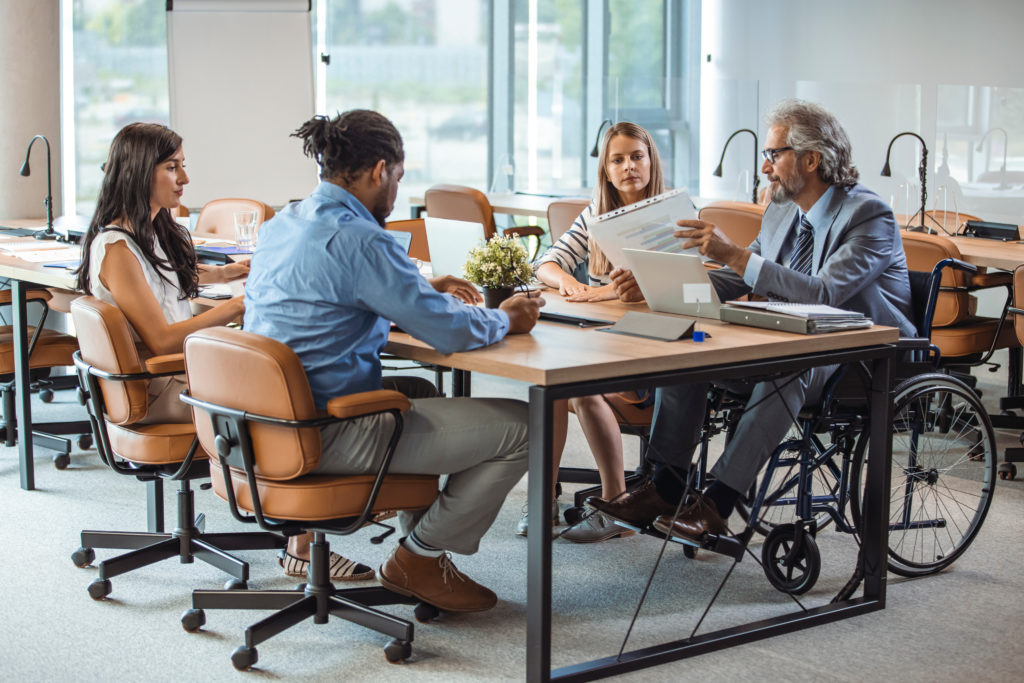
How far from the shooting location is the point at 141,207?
10.3 ft

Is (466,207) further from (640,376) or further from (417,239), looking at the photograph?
(640,376)

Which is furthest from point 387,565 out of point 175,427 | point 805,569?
point 805,569

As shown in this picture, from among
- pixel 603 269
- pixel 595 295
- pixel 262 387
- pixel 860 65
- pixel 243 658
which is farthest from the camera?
pixel 860 65

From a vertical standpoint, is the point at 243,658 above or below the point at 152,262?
below

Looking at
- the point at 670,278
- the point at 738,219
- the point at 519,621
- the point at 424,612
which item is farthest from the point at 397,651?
the point at 738,219

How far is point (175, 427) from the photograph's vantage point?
9.77ft

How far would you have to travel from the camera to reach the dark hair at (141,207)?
3141 mm

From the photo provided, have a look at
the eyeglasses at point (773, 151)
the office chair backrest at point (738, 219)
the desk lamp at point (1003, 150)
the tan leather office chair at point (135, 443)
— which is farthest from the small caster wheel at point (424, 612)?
the desk lamp at point (1003, 150)

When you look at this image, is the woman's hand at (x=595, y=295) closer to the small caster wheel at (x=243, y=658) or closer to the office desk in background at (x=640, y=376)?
the office desk in background at (x=640, y=376)

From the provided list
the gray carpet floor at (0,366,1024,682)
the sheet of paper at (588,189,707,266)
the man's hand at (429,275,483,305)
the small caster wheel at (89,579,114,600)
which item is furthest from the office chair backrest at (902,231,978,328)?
the small caster wheel at (89,579,114,600)

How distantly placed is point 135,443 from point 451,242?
102cm

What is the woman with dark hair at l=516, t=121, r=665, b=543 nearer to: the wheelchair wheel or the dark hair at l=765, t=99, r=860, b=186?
the dark hair at l=765, t=99, r=860, b=186

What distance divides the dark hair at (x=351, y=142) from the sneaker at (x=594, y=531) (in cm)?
139

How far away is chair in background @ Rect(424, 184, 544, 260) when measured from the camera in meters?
5.95
